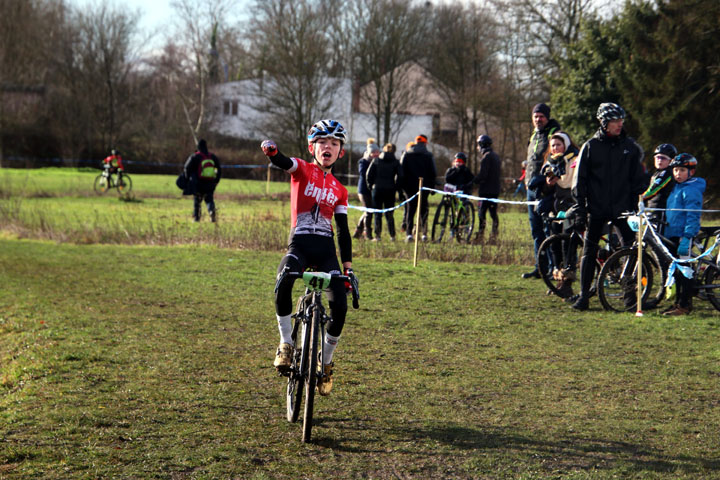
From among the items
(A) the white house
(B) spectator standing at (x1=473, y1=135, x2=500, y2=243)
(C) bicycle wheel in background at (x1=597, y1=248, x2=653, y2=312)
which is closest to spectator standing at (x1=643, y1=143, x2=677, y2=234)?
(C) bicycle wheel in background at (x1=597, y1=248, x2=653, y2=312)

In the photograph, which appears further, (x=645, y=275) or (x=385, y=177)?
(x=385, y=177)

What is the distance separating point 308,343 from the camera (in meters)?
5.24

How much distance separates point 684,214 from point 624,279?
1.08 meters

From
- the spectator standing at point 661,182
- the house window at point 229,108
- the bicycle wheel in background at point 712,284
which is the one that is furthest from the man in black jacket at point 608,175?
the house window at point 229,108

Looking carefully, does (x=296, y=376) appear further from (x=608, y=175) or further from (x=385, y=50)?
(x=385, y=50)

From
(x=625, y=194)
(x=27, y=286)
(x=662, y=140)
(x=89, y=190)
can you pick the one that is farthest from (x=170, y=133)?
(x=625, y=194)

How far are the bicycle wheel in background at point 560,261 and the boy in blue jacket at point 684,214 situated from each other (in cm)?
117

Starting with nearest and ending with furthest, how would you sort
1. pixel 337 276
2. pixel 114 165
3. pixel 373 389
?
pixel 337 276
pixel 373 389
pixel 114 165

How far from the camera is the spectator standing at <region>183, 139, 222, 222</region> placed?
840 inches

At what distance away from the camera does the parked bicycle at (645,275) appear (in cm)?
966

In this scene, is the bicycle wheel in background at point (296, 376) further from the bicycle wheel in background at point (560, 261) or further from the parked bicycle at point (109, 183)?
the parked bicycle at point (109, 183)

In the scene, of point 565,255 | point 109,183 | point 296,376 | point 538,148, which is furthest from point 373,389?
point 109,183

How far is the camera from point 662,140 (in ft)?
85.1

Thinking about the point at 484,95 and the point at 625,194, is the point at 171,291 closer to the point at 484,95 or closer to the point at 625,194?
the point at 625,194
